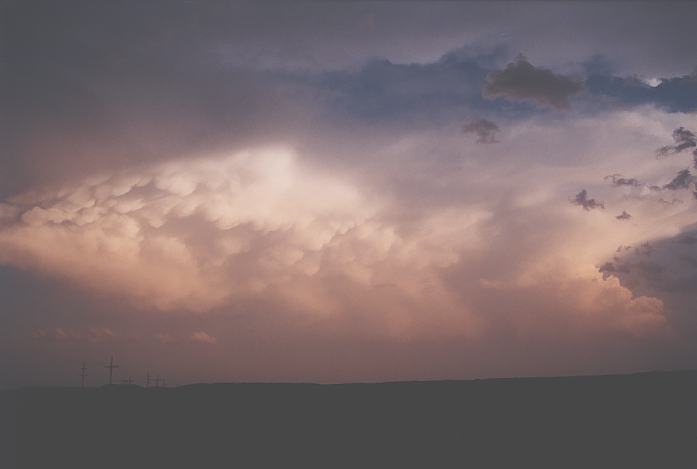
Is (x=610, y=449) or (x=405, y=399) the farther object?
(x=405, y=399)

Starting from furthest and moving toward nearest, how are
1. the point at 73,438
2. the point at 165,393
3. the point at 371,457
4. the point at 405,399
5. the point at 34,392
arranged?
the point at 34,392 → the point at 165,393 → the point at 405,399 → the point at 73,438 → the point at 371,457

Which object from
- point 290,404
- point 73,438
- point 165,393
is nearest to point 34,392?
point 165,393

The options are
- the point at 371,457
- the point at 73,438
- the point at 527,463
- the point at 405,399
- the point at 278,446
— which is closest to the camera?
the point at 527,463

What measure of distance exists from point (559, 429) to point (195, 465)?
17.6 m

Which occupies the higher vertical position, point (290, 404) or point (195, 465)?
point (290, 404)

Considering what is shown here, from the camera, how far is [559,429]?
1127 inches

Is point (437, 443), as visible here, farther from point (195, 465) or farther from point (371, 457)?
point (195, 465)

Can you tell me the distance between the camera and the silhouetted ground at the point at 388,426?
26609mm

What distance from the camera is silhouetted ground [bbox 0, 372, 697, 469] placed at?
2661cm

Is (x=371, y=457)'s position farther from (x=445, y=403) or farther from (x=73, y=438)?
(x=73, y=438)

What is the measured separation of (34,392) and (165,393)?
515 inches

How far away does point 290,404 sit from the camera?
1395 inches

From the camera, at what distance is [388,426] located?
3081cm

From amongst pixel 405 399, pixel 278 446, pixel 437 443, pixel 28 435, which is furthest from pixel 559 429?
pixel 28 435
